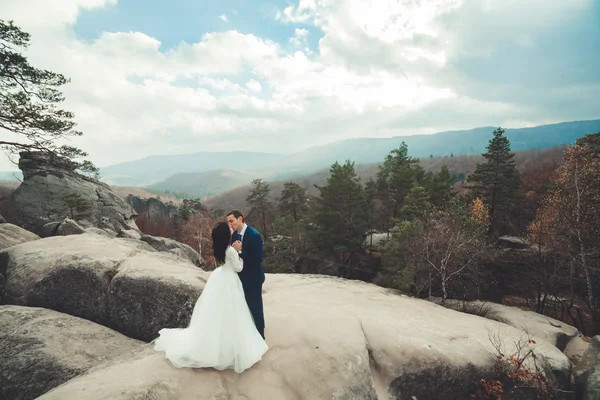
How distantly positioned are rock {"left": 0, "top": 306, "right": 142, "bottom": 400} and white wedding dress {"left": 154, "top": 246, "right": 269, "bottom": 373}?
2446 millimetres

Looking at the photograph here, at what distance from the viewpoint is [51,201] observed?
28359mm

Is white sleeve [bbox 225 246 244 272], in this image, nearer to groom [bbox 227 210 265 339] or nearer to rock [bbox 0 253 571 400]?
groom [bbox 227 210 265 339]

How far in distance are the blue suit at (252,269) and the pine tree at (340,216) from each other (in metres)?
26.8

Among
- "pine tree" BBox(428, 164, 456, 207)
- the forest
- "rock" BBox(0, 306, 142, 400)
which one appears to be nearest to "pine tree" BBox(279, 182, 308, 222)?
the forest

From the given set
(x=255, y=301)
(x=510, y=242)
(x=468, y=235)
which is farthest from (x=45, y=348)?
(x=510, y=242)

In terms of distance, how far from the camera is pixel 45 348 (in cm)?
616

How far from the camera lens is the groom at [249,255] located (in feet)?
18.1

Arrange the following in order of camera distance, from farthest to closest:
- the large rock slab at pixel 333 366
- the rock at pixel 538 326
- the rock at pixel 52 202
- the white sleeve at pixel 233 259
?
the rock at pixel 52 202 < the rock at pixel 538 326 < the white sleeve at pixel 233 259 < the large rock slab at pixel 333 366

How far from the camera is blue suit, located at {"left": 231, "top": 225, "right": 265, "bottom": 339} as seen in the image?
218 inches

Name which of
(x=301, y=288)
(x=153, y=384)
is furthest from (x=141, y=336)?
(x=301, y=288)

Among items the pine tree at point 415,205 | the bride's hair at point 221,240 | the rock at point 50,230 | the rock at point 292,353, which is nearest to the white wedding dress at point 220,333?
the bride's hair at point 221,240

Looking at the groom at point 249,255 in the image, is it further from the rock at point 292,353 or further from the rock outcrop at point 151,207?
the rock outcrop at point 151,207

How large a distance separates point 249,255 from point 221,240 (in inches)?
26.2

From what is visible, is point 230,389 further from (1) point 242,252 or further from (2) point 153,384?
(1) point 242,252
